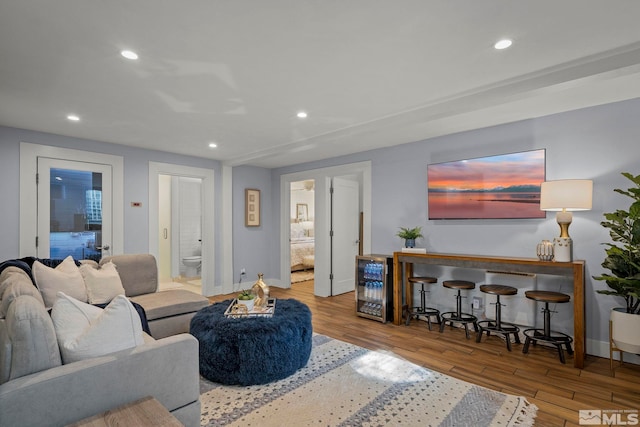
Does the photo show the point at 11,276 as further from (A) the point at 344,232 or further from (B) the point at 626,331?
(B) the point at 626,331

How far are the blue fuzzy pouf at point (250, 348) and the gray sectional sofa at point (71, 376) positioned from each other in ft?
2.47

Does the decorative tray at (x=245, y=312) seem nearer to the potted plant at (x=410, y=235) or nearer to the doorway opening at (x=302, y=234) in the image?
the potted plant at (x=410, y=235)

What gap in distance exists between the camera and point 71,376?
1.35 meters

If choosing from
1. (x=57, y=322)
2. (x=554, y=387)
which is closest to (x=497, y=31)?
(x=554, y=387)

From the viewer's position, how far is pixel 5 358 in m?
1.31

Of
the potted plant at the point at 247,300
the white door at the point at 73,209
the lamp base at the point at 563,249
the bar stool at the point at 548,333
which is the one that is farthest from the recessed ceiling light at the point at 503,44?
the white door at the point at 73,209

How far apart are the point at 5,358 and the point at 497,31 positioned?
2.97 metres

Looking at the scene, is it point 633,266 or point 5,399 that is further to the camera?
point 633,266

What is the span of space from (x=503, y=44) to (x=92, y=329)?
286 cm

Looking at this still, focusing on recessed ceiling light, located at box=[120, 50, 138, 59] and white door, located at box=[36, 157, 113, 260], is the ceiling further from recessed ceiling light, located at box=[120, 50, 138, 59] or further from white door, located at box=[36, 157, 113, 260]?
white door, located at box=[36, 157, 113, 260]

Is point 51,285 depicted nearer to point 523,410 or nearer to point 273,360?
point 273,360

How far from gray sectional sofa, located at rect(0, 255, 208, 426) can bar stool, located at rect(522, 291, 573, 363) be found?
10.0ft

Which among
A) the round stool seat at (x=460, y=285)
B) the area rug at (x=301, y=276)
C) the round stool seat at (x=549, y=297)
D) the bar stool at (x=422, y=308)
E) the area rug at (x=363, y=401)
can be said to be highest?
the round stool seat at (x=549, y=297)

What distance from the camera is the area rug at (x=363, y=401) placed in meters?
2.11
